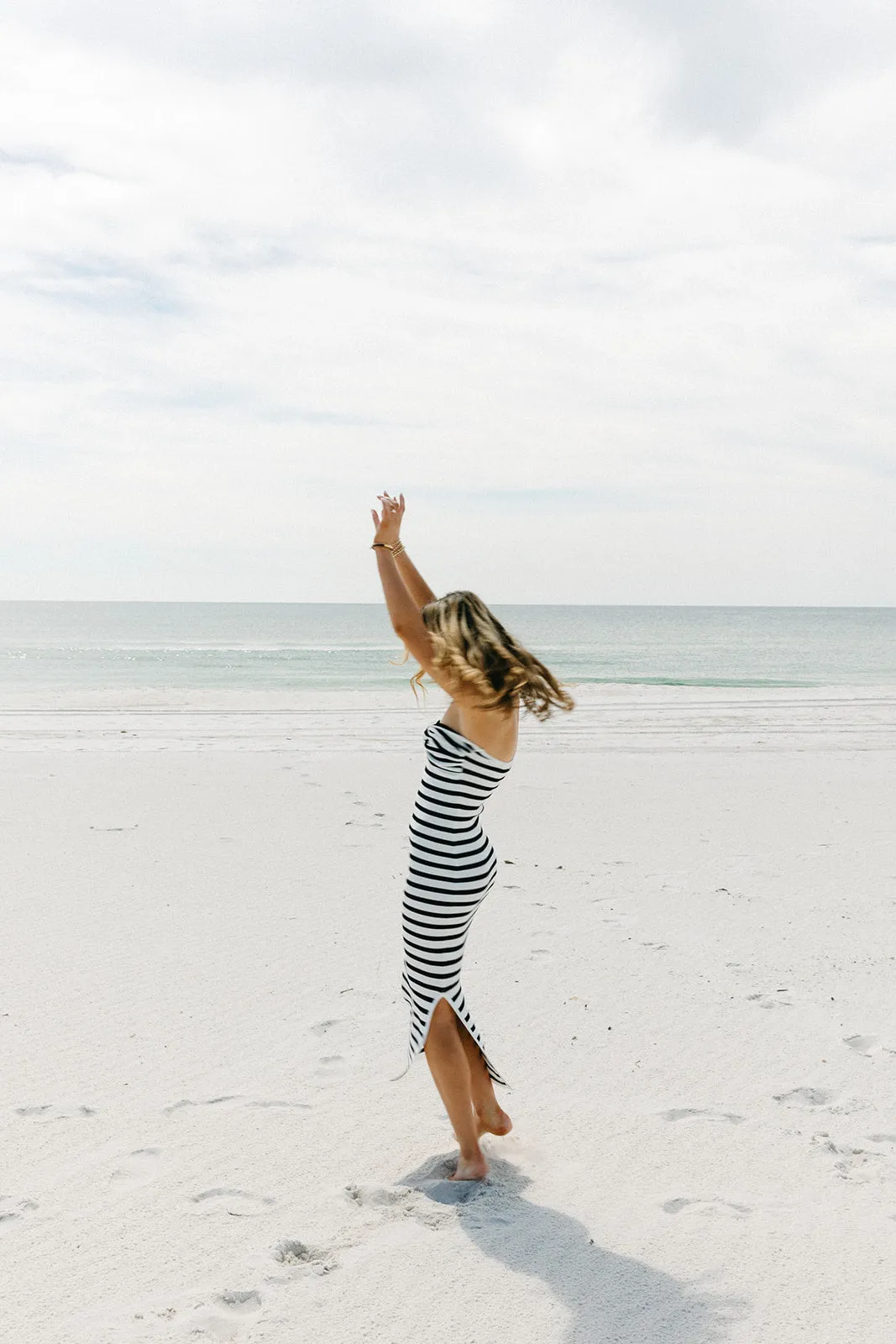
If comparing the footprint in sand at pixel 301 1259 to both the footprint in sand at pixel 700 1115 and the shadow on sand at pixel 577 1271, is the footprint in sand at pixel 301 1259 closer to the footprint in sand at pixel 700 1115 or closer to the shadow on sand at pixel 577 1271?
the shadow on sand at pixel 577 1271

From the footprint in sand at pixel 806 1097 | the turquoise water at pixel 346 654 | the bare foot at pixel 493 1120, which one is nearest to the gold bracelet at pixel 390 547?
the bare foot at pixel 493 1120

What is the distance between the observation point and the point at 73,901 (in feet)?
20.6

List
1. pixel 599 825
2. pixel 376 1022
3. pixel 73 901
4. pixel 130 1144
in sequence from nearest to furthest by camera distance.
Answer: pixel 130 1144 < pixel 376 1022 < pixel 73 901 < pixel 599 825

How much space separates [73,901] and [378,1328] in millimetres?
4213

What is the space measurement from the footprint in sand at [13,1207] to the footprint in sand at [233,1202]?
1.51 ft

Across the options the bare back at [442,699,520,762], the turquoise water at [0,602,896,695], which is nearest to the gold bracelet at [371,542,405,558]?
the bare back at [442,699,520,762]

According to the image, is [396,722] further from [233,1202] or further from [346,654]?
[346,654]

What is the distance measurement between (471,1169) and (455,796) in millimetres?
1179

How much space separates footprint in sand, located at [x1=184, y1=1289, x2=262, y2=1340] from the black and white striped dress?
0.88 metres

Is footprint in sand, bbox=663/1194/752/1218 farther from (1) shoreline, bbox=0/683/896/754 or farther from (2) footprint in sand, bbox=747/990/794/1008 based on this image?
(1) shoreline, bbox=0/683/896/754

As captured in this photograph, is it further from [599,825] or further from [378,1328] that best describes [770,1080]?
[599,825]

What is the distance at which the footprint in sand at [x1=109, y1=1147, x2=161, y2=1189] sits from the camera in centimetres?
326

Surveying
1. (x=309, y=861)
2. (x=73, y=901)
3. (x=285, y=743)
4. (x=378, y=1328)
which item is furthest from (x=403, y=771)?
(x=378, y=1328)

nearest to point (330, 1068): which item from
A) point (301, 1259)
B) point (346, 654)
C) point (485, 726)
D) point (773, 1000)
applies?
point (301, 1259)
